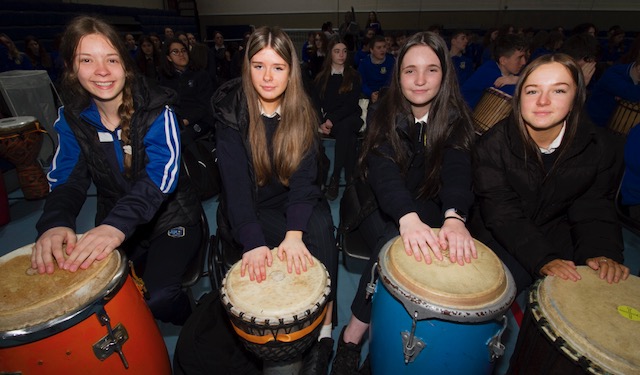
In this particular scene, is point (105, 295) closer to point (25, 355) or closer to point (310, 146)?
point (25, 355)

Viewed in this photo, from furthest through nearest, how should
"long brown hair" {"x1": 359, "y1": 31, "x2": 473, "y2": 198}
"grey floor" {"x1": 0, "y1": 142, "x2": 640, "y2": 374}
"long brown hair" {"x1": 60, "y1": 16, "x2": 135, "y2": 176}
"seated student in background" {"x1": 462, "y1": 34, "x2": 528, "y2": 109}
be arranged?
"seated student in background" {"x1": 462, "y1": 34, "x2": 528, "y2": 109} → "grey floor" {"x1": 0, "y1": 142, "x2": 640, "y2": 374} → "long brown hair" {"x1": 359, "y1": 31, "x2": 473, "y2": 198} → "long brown hair" {"x1": 60, "y1": 16, "x2": 135, "y2": 176}

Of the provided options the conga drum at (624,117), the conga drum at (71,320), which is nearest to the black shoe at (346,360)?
the conga drum at (71,320)

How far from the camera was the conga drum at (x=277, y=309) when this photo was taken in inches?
42.3

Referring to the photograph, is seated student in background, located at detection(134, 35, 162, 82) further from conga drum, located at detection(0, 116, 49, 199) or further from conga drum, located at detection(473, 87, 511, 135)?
conga drum, located at detection(473, 87, 511, 135)

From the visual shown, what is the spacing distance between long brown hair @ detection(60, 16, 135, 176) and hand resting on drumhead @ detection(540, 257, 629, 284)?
6.16 feet

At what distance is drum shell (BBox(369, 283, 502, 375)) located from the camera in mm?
1110

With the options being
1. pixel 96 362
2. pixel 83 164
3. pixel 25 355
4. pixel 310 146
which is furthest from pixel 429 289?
pixel 83 164

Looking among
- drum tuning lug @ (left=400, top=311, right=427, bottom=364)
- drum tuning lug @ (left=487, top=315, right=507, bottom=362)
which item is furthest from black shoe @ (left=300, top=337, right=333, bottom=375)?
drum tuning lug @ (left=487, top=315, right=507, bottom=362)

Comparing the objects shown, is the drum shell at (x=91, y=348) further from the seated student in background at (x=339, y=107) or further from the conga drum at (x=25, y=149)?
the conga drum at (x=25, y=149)

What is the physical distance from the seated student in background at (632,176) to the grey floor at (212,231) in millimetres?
655

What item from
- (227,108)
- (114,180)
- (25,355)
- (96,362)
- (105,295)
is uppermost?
(227,108)

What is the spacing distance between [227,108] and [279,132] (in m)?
0.28

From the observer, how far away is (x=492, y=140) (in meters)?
1.63

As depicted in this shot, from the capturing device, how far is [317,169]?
1810 millimetres
